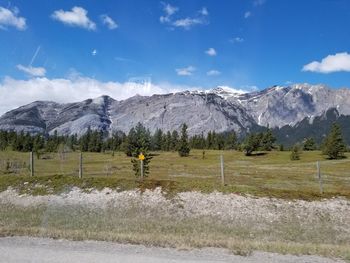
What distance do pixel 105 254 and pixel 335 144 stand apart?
404ft

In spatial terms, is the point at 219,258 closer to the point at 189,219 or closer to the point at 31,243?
the point at 31,243

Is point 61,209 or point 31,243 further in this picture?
point 61,209

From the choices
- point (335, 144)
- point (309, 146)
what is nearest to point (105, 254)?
point (335, 144)

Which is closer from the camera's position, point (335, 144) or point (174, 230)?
point (174, 230)

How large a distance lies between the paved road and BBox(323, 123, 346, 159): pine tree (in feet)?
393

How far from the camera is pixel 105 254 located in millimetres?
11188

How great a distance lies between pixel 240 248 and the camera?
12.4 metres

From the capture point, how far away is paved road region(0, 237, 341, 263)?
1060cm

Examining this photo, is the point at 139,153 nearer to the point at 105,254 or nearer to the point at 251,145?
the point at 105,254

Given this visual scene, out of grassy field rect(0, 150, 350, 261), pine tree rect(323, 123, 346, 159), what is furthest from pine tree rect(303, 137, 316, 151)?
grassy field rect(0, 150, 350, 261)

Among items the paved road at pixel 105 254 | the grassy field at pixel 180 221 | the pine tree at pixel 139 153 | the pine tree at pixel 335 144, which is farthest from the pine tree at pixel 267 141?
the paved road at pixel 105 254

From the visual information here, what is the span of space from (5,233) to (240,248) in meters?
7.97

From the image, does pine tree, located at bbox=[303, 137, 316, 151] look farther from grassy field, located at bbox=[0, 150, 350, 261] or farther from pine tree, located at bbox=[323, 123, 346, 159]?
grassy field, located at bbox=[0, 150, 350, 261]

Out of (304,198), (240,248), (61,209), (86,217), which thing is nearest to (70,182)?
(61,209)
